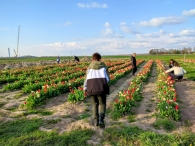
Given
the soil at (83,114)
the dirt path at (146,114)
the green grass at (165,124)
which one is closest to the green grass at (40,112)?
the soil at (83,114)

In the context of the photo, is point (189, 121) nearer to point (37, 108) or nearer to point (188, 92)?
point (188, 92)

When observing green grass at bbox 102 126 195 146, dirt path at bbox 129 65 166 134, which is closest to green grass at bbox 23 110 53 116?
green grass at bbox 102 126 195 146

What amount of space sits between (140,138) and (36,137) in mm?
2757

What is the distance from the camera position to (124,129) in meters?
5.32

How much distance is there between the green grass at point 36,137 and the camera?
476cm

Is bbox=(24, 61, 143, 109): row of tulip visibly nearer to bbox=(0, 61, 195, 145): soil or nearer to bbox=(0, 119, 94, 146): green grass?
bbox=(0, 61, 195, 145): soil

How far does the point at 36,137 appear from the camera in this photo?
504 centimetres

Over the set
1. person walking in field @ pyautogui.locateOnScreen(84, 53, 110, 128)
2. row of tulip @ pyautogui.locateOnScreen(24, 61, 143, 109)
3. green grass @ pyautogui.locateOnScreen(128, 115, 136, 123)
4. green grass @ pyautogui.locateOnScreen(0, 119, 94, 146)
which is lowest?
green grass @ pyautogui.locateOnScreen(128, 115, 136, 123)

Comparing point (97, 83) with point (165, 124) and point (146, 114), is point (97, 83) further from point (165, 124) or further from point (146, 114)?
point (146, 114)

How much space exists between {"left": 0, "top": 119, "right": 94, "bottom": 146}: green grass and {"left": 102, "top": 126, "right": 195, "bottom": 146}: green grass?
2.00 ft

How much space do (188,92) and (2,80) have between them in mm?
13493

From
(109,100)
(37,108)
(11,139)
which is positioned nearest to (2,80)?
(37,108)

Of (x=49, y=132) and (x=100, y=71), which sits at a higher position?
(x=100, y=71)

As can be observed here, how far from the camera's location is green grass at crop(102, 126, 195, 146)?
4556 millimetres
